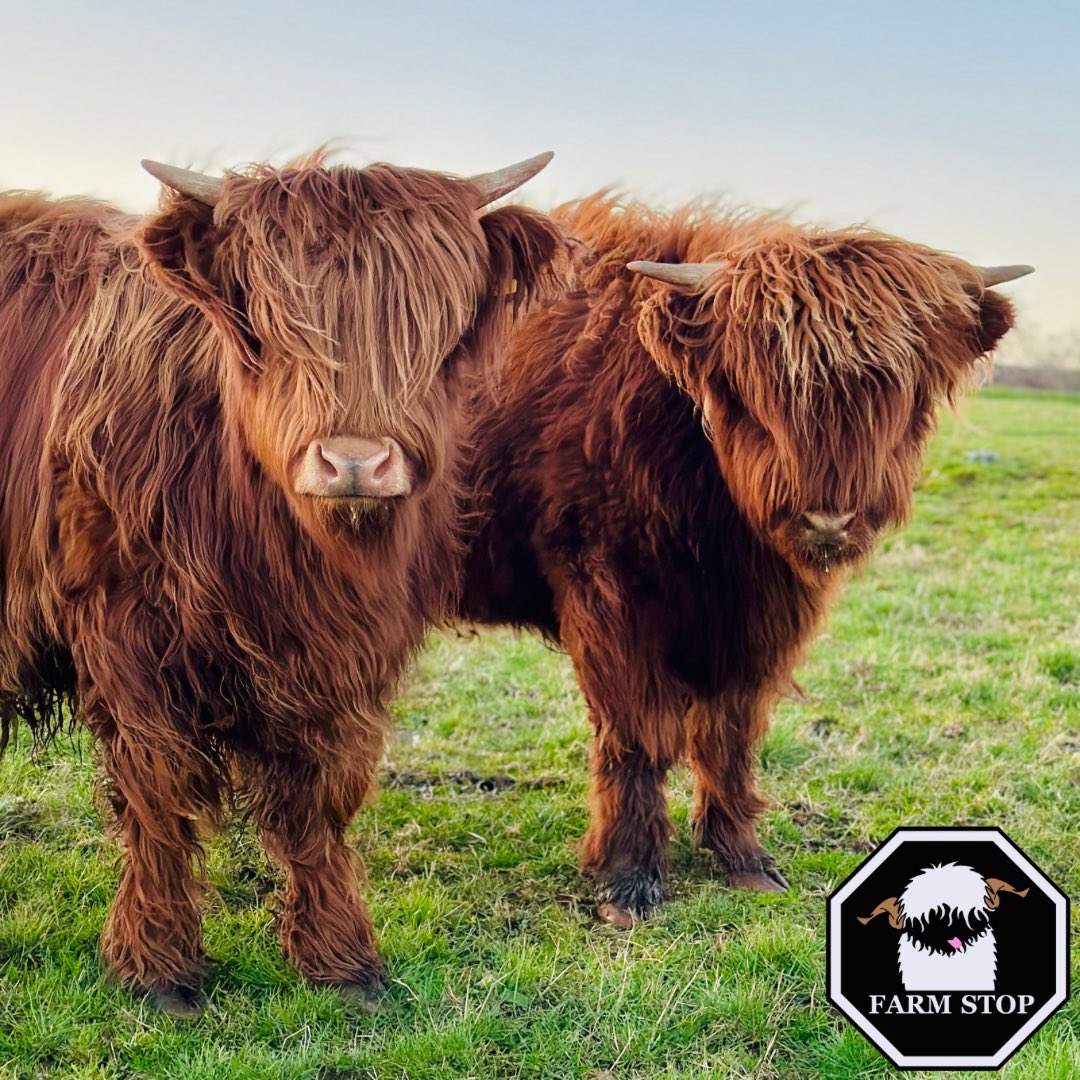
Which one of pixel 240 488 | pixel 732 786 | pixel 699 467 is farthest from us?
pixel 732 786

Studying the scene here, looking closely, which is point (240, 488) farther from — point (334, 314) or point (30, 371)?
point (30, 371)

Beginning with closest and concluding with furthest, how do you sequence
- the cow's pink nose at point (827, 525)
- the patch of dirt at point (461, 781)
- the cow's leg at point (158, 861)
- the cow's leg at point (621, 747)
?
the cow's leg at point (158, 861), the cow's pink nose at point (827, 525), the cow's leg at point (621, 747), the patch of dirt at point (461, 781)

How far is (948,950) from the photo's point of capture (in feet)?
8.57

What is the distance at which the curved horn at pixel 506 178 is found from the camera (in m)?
2.62

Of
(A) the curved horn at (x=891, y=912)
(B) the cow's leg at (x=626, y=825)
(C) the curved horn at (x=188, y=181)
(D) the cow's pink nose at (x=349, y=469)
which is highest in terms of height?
(C) the curved horn at (x=188, y=181)

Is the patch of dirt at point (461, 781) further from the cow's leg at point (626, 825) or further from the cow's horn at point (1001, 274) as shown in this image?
the cow's horn at point (1001, 274)

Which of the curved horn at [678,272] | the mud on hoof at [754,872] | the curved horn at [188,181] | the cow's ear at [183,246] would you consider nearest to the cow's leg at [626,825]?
the mud on hoof at [754,872]

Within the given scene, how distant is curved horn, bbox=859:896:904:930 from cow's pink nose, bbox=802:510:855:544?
0.86m

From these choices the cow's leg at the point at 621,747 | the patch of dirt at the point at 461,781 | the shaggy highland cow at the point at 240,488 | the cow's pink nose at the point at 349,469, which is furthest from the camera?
the patch of dirt at the point at 461,781

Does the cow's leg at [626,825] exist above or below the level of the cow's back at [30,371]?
below

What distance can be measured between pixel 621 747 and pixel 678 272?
4.56ft

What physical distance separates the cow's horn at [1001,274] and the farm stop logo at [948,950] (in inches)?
57.4

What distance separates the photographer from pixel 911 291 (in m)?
2.91

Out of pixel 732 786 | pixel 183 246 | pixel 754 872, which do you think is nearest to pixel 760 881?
pixel 754 872
